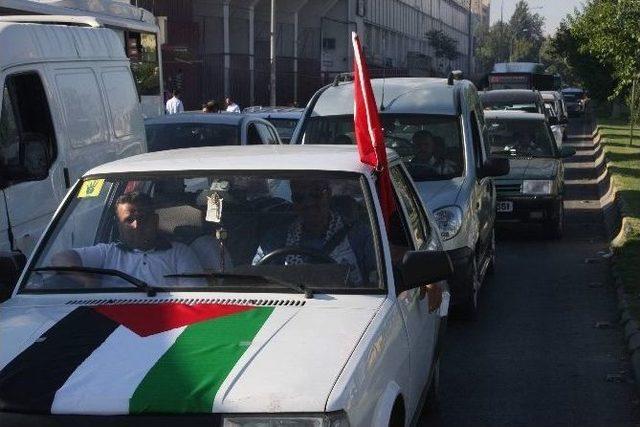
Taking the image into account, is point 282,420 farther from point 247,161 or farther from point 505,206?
point 505,206

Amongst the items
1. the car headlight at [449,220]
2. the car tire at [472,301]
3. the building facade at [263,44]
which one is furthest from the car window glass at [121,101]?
the building facade at [263,44]

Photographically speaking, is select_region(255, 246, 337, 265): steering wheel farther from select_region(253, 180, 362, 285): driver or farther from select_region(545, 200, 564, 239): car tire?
select_region(545, 200, 564, 239): car tire

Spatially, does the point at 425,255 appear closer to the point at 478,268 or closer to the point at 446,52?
the point at 478,268

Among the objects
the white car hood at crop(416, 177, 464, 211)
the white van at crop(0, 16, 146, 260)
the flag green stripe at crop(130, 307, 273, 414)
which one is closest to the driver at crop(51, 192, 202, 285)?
the flag green stripe at crop(130, 307, 273, 414)

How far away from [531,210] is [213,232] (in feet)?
34.7

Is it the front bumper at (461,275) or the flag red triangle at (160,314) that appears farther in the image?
the front bumper at (461,275)

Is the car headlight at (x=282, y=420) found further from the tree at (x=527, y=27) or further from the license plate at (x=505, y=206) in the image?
the tree at (x=527, y=27)

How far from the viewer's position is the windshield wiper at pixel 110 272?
4.90 meters

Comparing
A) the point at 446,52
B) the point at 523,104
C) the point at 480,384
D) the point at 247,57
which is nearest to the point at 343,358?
the point at 480,384

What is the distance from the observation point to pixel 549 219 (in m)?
15.5

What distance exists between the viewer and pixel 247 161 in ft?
17.9

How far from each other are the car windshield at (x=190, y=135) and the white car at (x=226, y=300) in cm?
756

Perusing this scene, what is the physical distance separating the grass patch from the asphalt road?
0.25m

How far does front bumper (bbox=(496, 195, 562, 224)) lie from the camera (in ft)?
50.0
